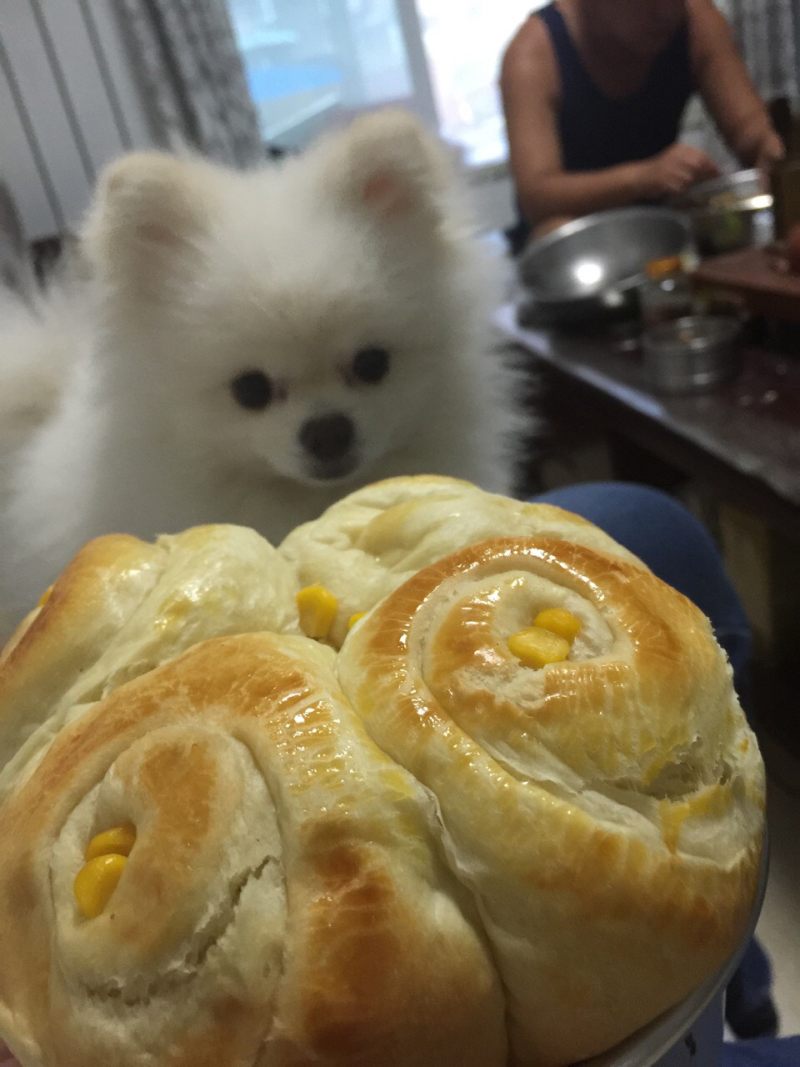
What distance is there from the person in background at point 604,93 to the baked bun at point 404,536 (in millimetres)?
1598

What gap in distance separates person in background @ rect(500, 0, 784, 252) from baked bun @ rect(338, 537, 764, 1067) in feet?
5.59

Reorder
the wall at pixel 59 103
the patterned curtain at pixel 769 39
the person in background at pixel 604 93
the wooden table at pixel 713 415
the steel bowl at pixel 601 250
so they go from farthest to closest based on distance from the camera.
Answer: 1. the patterned curtain at pixel 769 39
2. the wall at pixel 59 103
3. the person in background at pixel 604 93
4. the steel bowl at pixel 601 250
5. the wooden table at pixel 713 415

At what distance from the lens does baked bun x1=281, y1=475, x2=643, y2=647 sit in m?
0.38

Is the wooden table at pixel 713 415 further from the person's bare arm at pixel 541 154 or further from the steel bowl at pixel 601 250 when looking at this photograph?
the person's bare arm at pixel 541 154

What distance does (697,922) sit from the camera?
277mm

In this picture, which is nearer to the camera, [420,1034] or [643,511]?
[420,1034]

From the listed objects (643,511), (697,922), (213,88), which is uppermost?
(213,88)

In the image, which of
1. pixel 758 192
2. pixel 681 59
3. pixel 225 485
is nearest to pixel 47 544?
pixel 225 485

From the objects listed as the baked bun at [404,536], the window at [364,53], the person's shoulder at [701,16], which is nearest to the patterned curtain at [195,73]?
the window at [364,53]

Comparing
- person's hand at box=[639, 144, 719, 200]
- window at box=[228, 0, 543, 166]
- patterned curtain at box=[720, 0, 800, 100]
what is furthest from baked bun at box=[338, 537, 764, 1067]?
patterned curtain at box=[720, 0, 800, 100]

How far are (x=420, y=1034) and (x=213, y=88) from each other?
114 inches

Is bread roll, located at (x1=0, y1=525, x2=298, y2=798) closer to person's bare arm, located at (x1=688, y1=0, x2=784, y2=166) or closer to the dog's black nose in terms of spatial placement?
the dog's black nose

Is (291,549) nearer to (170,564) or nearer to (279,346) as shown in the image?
(170,564)

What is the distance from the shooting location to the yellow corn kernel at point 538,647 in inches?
11.6
